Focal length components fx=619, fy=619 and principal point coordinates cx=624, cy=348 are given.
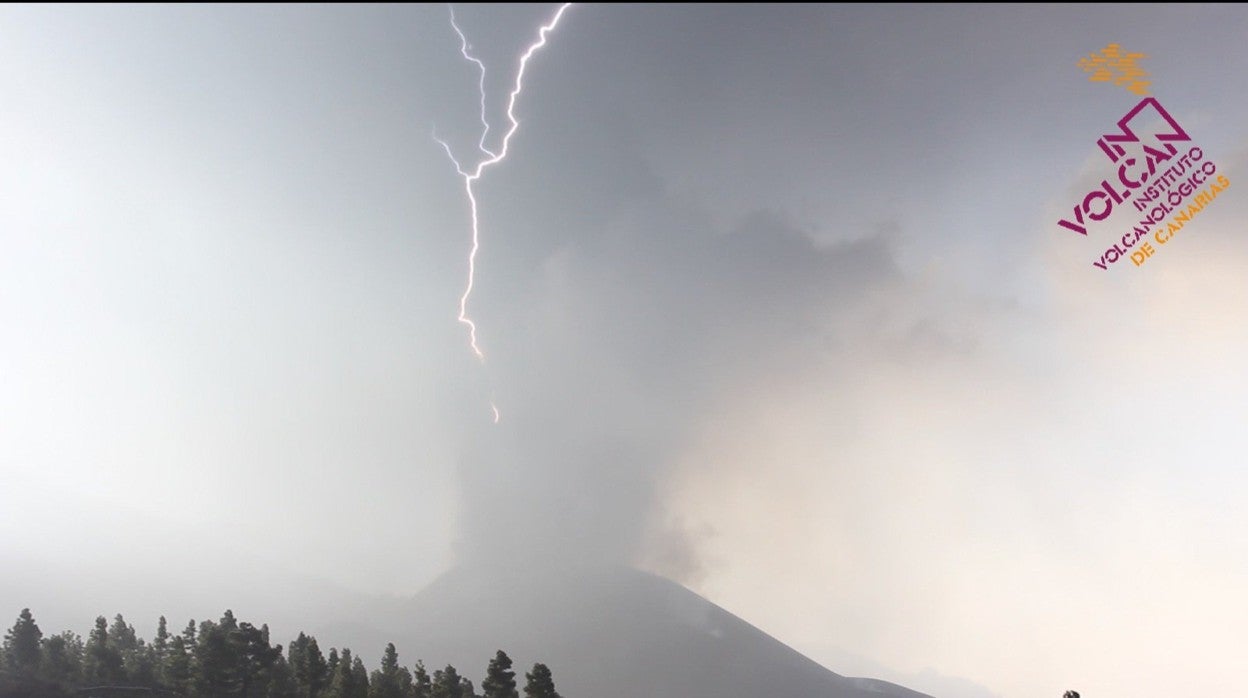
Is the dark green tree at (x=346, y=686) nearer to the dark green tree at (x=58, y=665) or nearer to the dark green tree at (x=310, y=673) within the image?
the dark green tree at (x=310, y=673)

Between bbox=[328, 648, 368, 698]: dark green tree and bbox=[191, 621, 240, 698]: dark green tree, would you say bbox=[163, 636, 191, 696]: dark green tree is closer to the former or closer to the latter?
bbox=[191, 621, 240, 698]: dark green tree

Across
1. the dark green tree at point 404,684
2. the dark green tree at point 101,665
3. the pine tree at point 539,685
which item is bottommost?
the pine tree at point 539,685

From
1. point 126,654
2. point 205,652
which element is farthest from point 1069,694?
point 126,654

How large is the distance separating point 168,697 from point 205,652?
12.2 metres

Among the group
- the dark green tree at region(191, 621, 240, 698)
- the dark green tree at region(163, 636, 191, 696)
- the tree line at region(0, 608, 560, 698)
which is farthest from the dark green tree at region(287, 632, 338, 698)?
the dark green tree at region(163, 636, 191, 696)

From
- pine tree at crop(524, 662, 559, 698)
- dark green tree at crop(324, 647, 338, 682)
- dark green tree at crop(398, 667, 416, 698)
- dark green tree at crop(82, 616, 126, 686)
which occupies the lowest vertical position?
pine tree at crop(524, 662, 559, 698)

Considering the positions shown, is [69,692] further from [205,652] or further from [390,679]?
[390,679]

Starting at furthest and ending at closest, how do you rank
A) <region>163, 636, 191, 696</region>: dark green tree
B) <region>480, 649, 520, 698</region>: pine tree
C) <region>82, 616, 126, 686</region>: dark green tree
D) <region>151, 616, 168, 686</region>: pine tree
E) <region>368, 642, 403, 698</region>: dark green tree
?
<region>151, 616, 168, 686</region>: pine tree → <region>368, 642, 403, 698</region>: dark green tree → <region>82, 616, 126, 686</region>: dark green tree → <region>163, 636, 191, 696</region>: dark green tree → <region>480, 649, 520, 698</region>: pine tree

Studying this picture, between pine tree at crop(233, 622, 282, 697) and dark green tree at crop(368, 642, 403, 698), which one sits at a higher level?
pine tree at crop(233, 622, 282, 697)

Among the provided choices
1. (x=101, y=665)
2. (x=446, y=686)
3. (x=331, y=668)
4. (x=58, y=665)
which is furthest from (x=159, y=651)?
(x=446, y=686)

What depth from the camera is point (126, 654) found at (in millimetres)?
108562

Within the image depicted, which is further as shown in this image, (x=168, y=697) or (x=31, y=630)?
(x=31, y=630)

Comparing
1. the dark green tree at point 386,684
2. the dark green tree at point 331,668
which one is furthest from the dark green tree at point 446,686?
the dark green tree at point 331,668

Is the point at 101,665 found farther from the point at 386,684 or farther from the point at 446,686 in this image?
the point at 446,686
